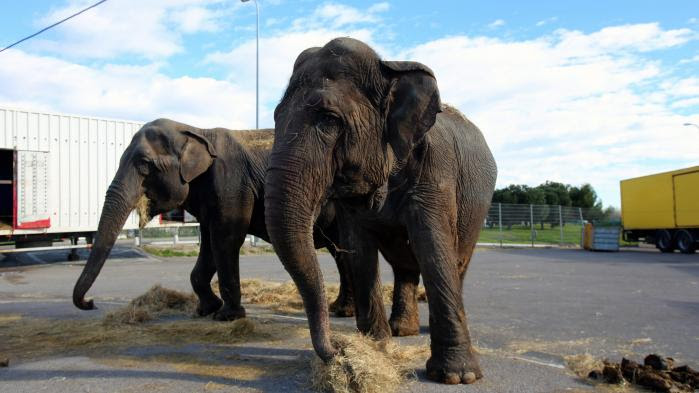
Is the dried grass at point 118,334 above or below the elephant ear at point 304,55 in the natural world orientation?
below

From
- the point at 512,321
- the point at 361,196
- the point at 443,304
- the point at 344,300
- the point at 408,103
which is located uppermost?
the point at 408,103

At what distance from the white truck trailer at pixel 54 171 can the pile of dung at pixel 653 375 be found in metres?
16.8

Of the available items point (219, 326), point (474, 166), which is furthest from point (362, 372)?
point (219, 326)

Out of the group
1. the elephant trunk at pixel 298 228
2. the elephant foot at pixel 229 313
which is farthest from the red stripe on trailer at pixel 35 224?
the elephant trunk at pixel 298 228

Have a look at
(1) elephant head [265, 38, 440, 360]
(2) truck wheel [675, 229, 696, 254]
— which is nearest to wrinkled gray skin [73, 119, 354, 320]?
(1) elephant head [265, 38, 440, 360]

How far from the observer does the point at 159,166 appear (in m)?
7.08

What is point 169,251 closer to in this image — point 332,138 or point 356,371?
point 356,371

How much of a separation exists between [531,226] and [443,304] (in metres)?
33.5

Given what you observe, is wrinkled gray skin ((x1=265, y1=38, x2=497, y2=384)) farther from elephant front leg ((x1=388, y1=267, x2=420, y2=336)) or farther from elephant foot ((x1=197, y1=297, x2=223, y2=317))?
elephant foot ((x1=197, y1=297, x2=223, y2=317))

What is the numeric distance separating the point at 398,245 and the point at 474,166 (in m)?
Answer: 1.05

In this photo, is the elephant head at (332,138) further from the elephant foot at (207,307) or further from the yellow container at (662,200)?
the yellow container at (662,200)

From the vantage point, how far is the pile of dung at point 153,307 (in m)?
6.98

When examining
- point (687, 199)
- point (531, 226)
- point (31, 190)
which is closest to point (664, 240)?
point (687, 199)

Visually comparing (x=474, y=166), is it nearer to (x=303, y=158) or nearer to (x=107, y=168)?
(x=303, y=158)
